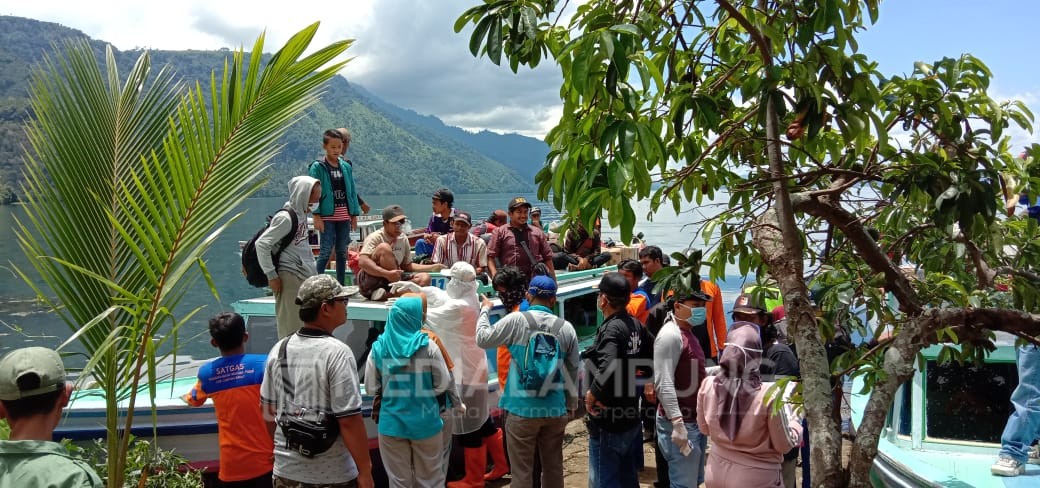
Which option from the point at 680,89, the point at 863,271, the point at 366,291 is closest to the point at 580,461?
the point at 366,291

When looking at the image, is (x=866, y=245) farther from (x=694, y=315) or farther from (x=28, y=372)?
(x=28, y=372)

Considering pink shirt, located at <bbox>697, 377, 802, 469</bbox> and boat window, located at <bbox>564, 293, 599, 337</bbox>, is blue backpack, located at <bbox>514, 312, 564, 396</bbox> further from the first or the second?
boat window, located at <bbox>564, 293, 599, 337</bbox>

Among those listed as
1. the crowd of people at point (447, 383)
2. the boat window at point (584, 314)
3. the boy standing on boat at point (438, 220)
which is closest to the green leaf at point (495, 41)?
the crowd of people at point (447, 383)

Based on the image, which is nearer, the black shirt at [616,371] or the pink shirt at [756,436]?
the pink shirt at [756,436]

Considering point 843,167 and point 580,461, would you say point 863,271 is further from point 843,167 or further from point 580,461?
point 580,461

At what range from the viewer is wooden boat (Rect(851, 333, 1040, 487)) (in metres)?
5.42

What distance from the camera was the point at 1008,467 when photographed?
194 inches

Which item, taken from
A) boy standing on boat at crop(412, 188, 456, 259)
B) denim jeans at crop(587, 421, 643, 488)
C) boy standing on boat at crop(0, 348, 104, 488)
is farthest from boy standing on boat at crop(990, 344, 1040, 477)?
boy standing on boat at crop(0, 348, 104, 488)

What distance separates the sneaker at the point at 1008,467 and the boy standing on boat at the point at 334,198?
232 inches

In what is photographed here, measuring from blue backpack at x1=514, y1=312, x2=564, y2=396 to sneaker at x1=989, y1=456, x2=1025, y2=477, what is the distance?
3.19 metres

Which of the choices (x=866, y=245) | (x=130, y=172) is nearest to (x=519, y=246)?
(x=130, y=172)

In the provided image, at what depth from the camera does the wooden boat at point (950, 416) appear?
5.42m

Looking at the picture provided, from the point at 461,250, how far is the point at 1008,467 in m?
5.02

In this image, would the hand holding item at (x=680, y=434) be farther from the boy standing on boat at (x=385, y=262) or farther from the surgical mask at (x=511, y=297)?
the boy standing on boat at (x=385, y=262)
